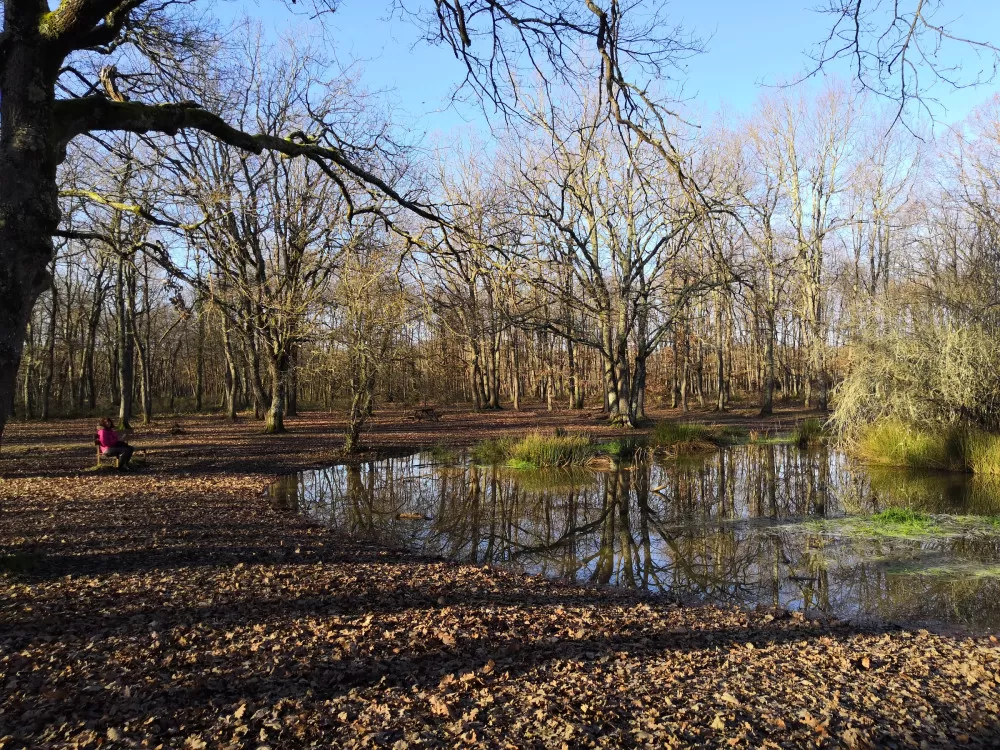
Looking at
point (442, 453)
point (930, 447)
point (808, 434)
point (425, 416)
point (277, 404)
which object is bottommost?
point (442, 453)

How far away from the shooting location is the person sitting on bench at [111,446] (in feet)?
37.9

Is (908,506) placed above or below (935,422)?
below

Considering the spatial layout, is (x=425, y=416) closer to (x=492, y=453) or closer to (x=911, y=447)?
(x=492, y=453)

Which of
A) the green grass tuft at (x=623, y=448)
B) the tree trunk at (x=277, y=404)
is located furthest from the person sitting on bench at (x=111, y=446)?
the green grass tuft at (x=623, y=448)

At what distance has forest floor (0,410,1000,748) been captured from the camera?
292 cm

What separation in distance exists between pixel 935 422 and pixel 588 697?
523 inches

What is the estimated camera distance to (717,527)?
8.68 m

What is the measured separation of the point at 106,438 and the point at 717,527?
11134 mm

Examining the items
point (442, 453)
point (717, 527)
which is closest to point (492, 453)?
point (442, 453)

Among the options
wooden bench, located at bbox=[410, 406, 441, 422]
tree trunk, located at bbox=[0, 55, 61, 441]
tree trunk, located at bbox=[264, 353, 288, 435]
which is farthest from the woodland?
wooden bench, located at bbox=[410, 406, 441, 422]

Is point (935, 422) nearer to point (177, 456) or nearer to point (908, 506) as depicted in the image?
point (908, 506)

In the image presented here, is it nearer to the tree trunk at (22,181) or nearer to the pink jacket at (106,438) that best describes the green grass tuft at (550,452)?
the pink jacket at (106,438)

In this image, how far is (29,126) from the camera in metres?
3.58

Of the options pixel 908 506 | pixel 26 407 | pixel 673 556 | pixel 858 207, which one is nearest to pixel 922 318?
pixel 908 506
